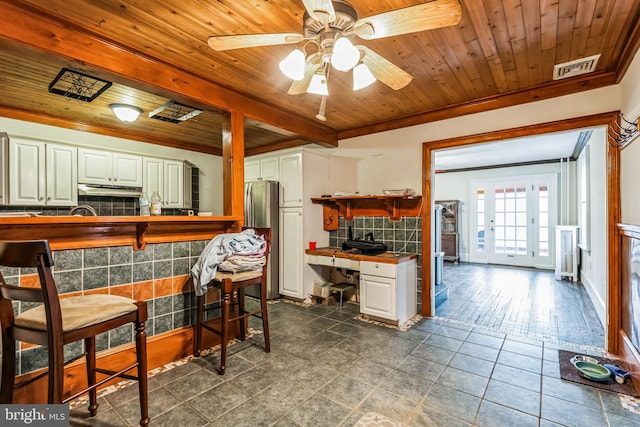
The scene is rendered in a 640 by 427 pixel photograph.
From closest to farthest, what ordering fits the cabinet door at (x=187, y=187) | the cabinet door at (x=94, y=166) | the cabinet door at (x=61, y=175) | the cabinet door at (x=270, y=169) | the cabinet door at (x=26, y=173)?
the cabinet door at (x=26, y=173)
the cabinet door at (x=61, y=175)
the cabinet door at (x=94, y=166)
the cabinet door at (x=270, y=169)
the cabinet door at (x=187, y=187)

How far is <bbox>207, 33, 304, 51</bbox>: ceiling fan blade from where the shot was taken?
61.7 inches

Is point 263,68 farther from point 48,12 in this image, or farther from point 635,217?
point 635,217

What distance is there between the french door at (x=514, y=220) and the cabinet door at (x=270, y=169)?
5.68m

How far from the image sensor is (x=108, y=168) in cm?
406

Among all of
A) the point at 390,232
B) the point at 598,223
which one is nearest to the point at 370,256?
the point at 390,232

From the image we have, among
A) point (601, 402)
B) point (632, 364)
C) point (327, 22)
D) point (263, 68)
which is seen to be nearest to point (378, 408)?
point (601, 402)

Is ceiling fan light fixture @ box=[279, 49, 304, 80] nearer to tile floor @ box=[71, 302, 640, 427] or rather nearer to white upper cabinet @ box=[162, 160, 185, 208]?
tile floor @ box=[71, 302, 640, 427]

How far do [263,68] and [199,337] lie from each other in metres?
2.32

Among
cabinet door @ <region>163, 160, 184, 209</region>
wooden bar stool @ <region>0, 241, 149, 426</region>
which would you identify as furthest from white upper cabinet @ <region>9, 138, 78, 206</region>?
wooden bar stool @ <region>0, 241, 149, 426</region>

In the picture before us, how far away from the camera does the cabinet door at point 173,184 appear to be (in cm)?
464

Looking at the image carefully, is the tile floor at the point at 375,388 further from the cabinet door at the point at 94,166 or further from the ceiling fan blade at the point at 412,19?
the cabinet door at the point at 94,166

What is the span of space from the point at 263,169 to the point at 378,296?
2.49 meters

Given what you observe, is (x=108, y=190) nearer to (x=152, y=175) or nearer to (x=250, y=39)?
(x=152, y=175)

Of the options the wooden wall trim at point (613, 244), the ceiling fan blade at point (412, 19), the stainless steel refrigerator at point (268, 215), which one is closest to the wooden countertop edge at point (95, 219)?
the stainless steel refrigerator at point (268, 215)
